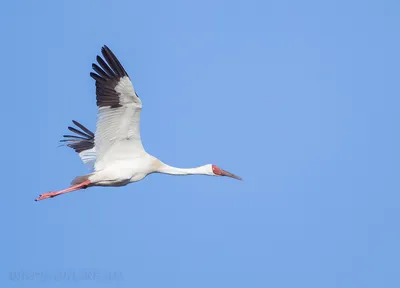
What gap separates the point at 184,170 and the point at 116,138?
7.51 ft

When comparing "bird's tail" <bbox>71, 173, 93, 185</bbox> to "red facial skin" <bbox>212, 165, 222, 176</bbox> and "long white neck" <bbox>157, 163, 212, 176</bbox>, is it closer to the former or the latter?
"long white neck" <bbox>157, 163, 212, 176</bbox>

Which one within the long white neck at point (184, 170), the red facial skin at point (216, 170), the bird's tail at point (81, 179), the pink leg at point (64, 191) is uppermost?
the red facial skin at point (216, 170)

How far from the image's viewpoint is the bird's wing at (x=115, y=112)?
60.2 feet

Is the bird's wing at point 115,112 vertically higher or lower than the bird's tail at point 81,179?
higher

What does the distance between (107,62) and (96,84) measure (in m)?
0.63

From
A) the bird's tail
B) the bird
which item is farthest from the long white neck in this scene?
the bird's tail

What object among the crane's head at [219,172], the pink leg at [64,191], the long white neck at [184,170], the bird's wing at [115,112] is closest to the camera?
the bird's wing at [115,112]

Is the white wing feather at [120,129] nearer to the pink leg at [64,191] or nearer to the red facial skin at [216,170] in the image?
the pink leg at [64,191]

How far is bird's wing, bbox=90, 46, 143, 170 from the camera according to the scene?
60.2 feet

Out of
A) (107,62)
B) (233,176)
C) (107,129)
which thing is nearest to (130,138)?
(107,129)

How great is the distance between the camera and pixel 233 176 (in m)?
21.6

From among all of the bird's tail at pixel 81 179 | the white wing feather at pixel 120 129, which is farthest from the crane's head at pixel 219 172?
the bird's tail at pixel 81 179

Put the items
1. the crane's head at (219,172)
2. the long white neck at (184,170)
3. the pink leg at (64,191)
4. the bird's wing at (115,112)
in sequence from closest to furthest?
the bird's wing at (115,112), the pink leg at (64,191), the long white neck at (184,170), the crane's head at (219,172)

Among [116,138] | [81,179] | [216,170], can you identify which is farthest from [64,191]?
[216,170]
